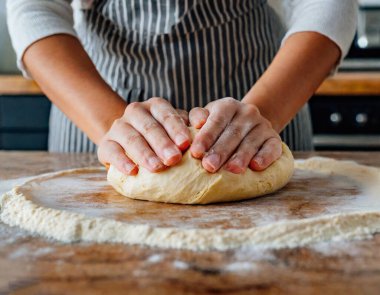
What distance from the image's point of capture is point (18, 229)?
673mm

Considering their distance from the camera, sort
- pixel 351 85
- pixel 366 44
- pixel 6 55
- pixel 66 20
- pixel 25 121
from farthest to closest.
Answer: pixel 6 55
pixel 366 44
pixel 25 121
pixel 351 85
pixel 66 20

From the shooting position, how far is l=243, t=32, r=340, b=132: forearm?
3.24 feet

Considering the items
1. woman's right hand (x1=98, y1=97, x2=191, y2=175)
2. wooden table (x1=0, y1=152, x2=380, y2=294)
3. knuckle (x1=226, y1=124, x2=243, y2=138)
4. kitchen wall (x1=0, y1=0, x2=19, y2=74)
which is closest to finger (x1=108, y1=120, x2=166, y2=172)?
woman's right hand (x1=98, y1=97, x2=191, y2=175)

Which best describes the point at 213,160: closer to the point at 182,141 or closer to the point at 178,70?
the point at 182,141

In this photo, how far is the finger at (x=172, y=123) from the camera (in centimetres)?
80

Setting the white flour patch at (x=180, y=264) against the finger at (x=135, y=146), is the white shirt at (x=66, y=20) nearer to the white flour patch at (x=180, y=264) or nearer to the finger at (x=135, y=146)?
the finger at (x=135, y=146)

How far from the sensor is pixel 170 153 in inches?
31.0

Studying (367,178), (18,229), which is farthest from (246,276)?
(367,178)

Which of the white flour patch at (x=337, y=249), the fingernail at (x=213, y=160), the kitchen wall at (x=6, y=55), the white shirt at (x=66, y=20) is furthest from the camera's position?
the kitchen wall at (x=6, y=55)

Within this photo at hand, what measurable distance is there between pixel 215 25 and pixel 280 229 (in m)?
0.74

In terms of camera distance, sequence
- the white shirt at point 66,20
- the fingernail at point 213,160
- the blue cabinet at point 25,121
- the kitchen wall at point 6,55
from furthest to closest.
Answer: the kitchen wall at point 6,55
the blue cabinet at point 25,121
the white shirt at point 66,20
the fingernail at point 213,160

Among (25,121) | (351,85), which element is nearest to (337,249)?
(351,85)

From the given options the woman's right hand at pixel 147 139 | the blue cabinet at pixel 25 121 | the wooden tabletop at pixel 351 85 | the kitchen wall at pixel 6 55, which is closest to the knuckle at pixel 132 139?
the woman's right hand at pixel 147 139

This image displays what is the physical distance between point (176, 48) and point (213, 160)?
53 cm
